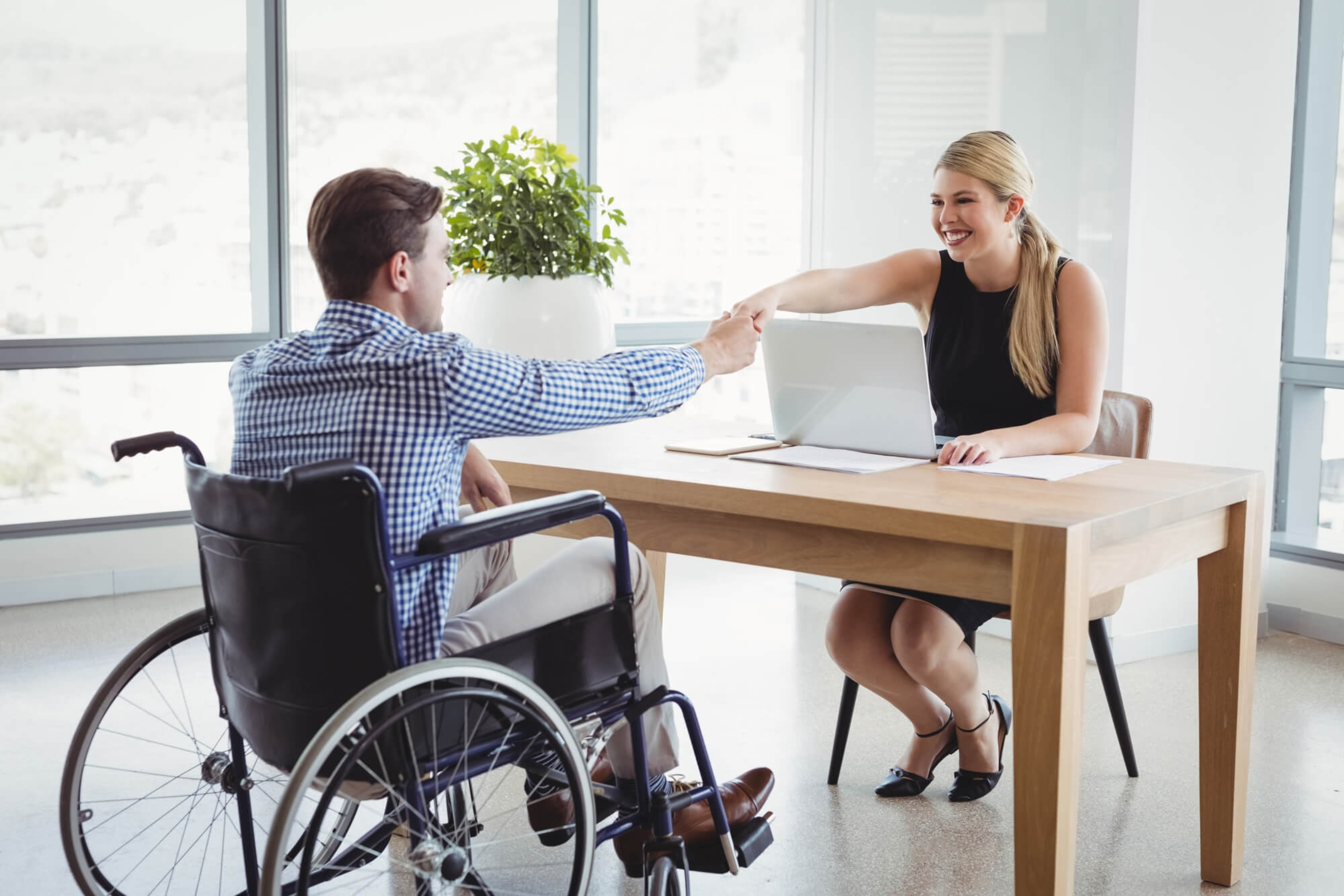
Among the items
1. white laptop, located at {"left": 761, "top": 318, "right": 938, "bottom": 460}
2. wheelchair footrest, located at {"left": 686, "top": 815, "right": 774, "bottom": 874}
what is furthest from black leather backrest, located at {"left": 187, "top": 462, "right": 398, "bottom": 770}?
white laptop, located at {"left": 761, "top": 318, "right": 938, "bottom": 460}

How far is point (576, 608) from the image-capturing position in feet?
5.99

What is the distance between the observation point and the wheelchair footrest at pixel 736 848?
2.15 metres

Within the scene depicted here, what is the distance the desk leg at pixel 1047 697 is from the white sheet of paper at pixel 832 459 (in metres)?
0.43

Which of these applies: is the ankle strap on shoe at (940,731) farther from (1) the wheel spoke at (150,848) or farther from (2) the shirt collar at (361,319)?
(2) the shirt collar at (361,319)

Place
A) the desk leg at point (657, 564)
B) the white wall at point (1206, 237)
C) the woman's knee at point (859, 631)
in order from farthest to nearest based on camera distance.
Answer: the white wall at point (1206, 237) < the desk leg at point (657, 564) < the woman's knee at point (859, 631)

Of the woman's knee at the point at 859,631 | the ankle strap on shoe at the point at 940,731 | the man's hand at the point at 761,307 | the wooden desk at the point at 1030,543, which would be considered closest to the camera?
the wooden desk at the point at 1030,543

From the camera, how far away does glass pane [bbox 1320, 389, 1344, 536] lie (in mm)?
4016

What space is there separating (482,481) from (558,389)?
1.59 feet

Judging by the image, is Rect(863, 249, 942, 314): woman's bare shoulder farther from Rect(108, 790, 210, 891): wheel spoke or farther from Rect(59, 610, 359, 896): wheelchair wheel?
Rect(108, 790, 210, 891): wheel spoke

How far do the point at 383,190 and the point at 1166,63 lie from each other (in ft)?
8.02

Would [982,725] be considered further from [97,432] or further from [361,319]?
[97,432]

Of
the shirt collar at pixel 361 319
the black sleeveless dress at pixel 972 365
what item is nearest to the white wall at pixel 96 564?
the black sleeveless dress at pixel 972 365

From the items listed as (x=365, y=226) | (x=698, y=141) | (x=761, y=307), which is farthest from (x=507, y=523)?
(x=698, y=141)

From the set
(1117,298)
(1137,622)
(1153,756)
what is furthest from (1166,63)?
(1153,756)
